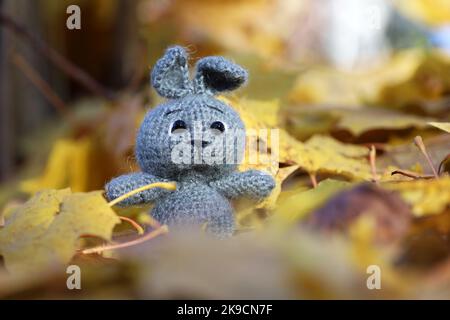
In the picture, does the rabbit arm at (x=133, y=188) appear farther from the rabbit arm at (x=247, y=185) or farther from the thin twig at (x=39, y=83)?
the thin twig at (x=39, y=83)

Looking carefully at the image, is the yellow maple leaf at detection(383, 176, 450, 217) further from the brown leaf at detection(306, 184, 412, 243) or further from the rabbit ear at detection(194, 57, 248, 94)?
the rabbit ear at detection(194, 57, 248, 94)

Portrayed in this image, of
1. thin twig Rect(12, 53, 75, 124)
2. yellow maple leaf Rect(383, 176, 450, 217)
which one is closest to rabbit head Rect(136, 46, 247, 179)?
yellow maple leaf Rect(383, 176, 450, 217)

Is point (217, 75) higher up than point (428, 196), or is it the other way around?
point (217, 75)

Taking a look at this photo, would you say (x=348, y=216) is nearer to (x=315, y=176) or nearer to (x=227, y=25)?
(x=315, y=176)

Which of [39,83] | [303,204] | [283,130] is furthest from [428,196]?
[39,83]

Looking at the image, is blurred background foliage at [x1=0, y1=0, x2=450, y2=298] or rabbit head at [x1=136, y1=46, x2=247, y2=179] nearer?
blurred background foliage at [x1=0, y1=0, x2=450, y2=298]

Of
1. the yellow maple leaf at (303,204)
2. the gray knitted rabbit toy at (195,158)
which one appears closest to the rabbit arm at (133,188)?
the gray knitted rabbit toy at (195,158)

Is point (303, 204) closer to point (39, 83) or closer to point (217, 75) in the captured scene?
point (217, 75)
